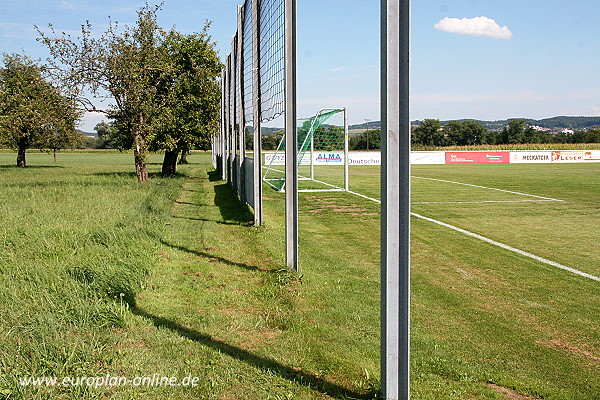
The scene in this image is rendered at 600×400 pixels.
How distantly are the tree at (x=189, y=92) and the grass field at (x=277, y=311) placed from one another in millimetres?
14792

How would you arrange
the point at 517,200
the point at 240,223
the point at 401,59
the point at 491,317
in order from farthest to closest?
the point at 517,200 < the point at 240,223 < the point at 491,317 < the point at 401,59

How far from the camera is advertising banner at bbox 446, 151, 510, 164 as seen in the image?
49.1 metres

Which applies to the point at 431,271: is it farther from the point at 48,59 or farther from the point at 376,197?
the point at 48,59

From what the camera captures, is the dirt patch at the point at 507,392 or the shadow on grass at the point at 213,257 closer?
the dirt patch at the point at 507,392

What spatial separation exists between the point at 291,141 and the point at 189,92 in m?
19.8

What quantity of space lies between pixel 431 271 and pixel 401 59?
402cm

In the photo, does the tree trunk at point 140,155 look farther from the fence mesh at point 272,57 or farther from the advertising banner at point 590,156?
the advertising banner at point 590,156

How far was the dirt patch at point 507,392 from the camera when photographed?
3305mm

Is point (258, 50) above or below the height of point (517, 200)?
above

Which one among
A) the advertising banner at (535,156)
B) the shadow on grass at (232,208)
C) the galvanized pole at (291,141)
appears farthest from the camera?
the advertising banner at (535,156)

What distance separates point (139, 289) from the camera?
18.0ft

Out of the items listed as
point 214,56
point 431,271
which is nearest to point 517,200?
point 431,271

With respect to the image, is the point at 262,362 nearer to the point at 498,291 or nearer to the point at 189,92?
the point at 498,291

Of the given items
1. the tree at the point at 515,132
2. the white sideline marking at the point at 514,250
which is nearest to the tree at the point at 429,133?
the tree at the point at 515,132
